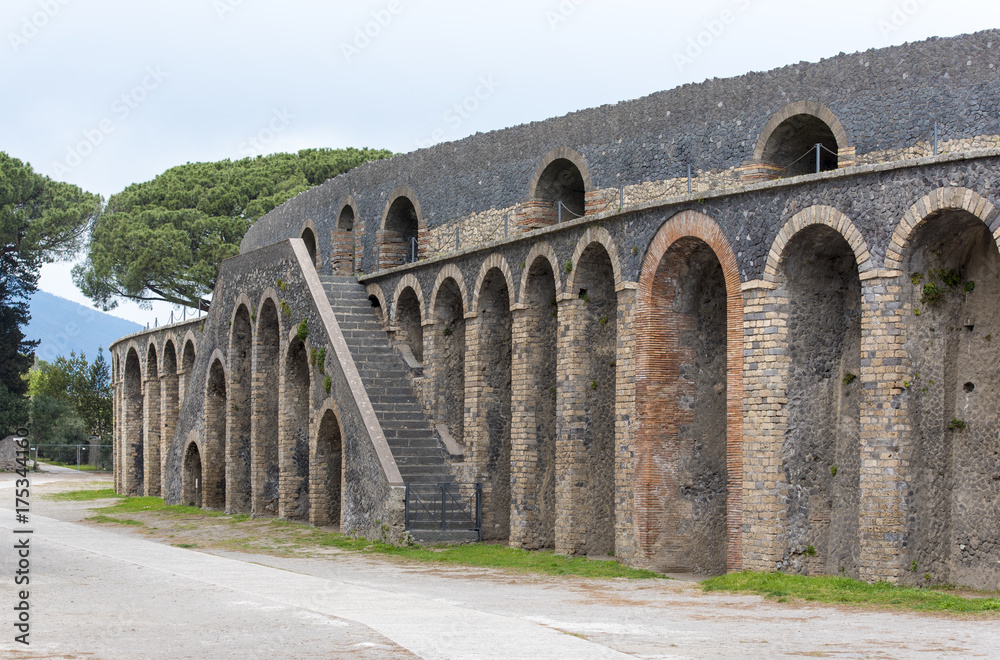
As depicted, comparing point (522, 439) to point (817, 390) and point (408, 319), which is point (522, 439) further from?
point (817, 390)

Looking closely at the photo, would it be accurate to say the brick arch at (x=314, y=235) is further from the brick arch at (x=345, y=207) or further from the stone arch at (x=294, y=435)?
the stone arch at (x=294, y=435)

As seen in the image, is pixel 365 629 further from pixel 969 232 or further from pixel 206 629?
pixel 969 232

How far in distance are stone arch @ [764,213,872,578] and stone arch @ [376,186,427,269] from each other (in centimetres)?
1297

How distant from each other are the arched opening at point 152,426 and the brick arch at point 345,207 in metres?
11.7

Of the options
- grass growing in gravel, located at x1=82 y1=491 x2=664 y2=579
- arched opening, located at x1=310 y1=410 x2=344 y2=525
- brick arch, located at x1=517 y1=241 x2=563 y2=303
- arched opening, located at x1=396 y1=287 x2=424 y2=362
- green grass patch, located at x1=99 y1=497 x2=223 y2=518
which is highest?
A: brick arch, located at x1=517 y1=241 x2=563 y2=303

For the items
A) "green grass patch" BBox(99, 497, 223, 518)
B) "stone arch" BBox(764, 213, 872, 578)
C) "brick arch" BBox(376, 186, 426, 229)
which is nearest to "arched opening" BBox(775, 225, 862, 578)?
"stone arch" BBox(764, 213, 872, 578)

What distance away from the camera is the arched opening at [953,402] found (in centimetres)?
1513

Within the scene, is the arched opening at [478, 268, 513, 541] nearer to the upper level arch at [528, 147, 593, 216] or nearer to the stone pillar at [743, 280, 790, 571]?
the upper level arch at [528, 147, 593, 216]

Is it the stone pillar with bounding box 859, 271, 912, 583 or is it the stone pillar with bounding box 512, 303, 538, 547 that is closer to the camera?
the stone pillar with bounding box 859, 271, 912, 583

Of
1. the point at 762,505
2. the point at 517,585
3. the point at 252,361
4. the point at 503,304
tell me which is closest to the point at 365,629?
the point at 517,585

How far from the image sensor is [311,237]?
3359 centimetres

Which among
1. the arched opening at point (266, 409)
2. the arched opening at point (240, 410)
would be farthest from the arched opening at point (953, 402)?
the arched opening at point (240, 410)

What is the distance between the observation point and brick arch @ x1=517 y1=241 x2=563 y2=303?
67.7 feet

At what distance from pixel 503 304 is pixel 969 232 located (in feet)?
32.4
